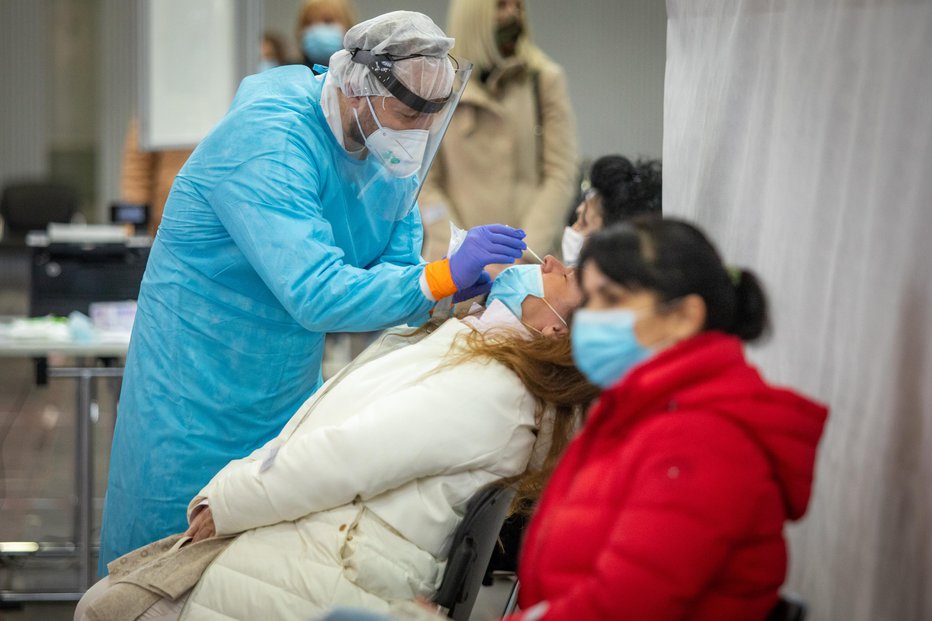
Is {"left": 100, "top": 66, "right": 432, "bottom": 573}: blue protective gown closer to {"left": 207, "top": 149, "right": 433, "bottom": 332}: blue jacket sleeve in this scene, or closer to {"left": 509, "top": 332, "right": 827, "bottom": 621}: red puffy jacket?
{"left": 207, "top": 149, "right": 433, "bottom": 332}: blue jacket sleeve

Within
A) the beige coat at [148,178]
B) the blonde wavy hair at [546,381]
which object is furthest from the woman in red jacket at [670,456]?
the beige coat at [148,178]

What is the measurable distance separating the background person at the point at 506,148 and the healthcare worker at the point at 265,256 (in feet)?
5.69

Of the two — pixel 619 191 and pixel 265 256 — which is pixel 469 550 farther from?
pixel 619 191

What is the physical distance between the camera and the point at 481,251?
6.16 feet

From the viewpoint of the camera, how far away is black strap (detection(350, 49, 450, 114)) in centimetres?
200

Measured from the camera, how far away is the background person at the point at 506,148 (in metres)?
3.91

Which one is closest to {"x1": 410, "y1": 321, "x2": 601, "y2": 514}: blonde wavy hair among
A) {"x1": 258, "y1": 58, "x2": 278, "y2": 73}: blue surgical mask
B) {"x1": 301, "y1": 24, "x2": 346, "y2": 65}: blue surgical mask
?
{"x1": 301, "y1": 24, "x2": 346, "y2": 65}: blue surgical mask

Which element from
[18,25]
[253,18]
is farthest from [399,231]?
[18,25]

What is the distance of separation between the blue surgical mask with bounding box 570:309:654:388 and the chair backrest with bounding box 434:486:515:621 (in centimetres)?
47

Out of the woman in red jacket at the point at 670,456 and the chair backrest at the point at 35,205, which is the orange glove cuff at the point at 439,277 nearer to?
the woman in red jacket at the point at 670,456

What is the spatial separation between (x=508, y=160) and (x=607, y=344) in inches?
113

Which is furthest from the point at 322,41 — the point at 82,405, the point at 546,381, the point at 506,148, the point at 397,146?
the point at 546,381

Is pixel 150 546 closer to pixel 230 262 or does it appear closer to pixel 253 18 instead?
pixel 230 262

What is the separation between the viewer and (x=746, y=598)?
3.80 ft
